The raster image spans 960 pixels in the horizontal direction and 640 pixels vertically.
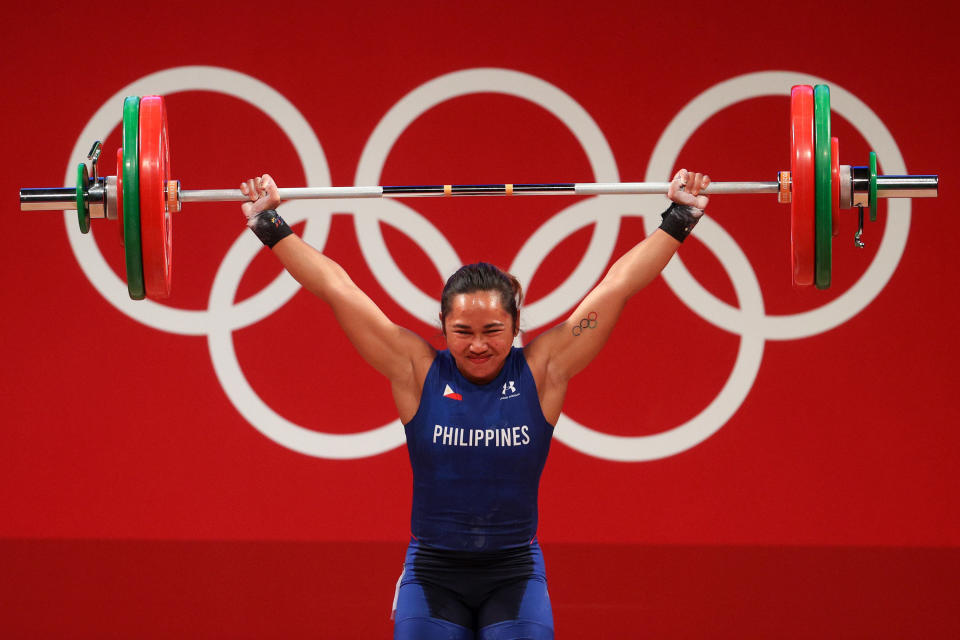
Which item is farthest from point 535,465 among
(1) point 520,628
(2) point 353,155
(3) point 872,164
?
(2) point 353,155

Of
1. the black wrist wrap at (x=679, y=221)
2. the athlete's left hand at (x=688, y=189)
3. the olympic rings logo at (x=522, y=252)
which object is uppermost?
the olympic rings logo at (x=522, y=252)

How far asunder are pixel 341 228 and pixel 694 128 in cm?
148

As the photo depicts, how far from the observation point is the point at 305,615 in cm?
430

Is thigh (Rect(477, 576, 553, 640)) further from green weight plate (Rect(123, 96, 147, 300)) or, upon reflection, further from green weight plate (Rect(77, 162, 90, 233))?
green weight plate (Rect(77, 162, 90, 233))

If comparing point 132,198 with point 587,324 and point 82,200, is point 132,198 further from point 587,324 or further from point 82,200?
point 587,324

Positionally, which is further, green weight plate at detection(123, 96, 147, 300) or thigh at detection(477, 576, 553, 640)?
green weight plate at detection(123, 96, 147, 300)

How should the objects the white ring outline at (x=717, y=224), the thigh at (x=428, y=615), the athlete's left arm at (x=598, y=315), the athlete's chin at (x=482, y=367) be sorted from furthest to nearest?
the white ring outline at (x=717, y=224), the athlete's left arm at (x=598, y=315), the athlete's chin at (x=482, y=367), the thigh at (x=428, y=615)

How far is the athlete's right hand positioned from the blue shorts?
95 cm

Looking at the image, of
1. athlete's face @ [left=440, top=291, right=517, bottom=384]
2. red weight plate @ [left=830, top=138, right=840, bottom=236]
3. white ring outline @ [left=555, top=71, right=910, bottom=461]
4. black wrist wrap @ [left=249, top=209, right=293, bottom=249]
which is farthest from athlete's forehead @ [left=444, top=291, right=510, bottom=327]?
white ring outline @ [left=555, top=71, right=910, bottom=461]

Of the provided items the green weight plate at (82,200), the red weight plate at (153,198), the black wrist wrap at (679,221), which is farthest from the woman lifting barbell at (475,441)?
the green weight plate at (82,200)

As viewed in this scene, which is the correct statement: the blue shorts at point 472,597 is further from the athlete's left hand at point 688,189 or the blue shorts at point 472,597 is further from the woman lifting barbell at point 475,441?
the athlete's left hand at point 688,189

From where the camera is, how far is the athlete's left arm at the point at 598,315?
8.83 feet

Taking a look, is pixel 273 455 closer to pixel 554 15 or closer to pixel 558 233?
pixel 558 233

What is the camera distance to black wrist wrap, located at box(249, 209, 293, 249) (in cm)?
276
